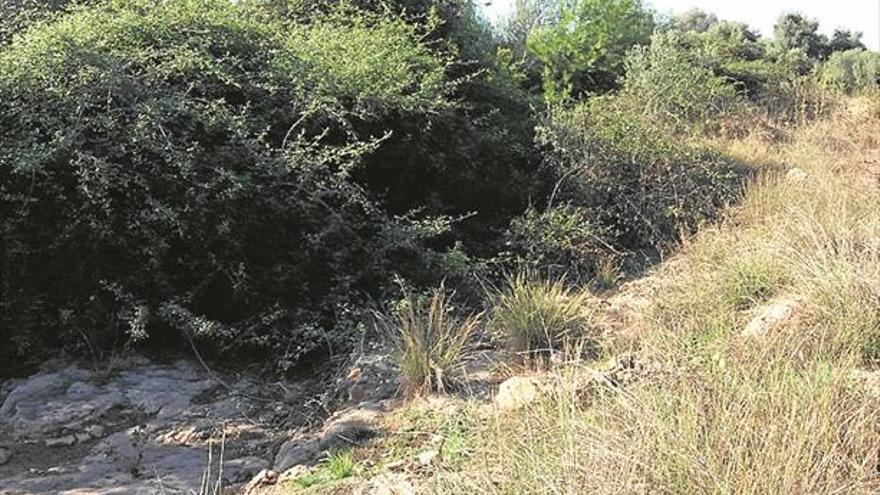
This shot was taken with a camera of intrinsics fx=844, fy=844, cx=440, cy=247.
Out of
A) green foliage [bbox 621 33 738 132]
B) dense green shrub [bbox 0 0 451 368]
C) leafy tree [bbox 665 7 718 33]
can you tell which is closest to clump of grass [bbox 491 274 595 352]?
dense green shrub [bbox 0 0 451 368]

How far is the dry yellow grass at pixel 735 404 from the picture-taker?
2611 mm

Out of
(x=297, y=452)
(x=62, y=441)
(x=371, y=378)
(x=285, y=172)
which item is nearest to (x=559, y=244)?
(x=285, y=172)

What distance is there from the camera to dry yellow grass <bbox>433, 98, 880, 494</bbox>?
2611mm

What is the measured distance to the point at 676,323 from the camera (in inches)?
→ 181

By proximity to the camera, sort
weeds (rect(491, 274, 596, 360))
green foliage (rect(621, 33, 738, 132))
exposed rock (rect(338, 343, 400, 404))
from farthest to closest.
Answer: green foliage (rect(621, 33, 738, 132))
weeds (rect(491, 274, 596, 360))
exposed rock (rect(338, 343, 400, 404))

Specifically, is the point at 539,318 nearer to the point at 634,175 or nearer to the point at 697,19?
the point at 634,175

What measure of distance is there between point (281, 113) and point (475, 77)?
2.84m

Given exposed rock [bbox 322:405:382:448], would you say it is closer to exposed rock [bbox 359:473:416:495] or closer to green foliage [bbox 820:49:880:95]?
exposed rock [bbox 359:473:416:495]

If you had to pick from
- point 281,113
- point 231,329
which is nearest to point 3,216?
point 231,329

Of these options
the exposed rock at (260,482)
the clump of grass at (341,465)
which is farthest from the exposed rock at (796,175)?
the exposed rock at (260,482)

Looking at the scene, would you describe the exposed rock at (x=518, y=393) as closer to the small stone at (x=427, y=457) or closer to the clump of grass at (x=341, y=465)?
the small stone at (x=427, y=457)

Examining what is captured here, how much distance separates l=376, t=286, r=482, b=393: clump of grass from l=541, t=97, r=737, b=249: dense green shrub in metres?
2.86

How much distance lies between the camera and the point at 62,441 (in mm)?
4699

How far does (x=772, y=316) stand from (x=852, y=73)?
1250 centimetres
